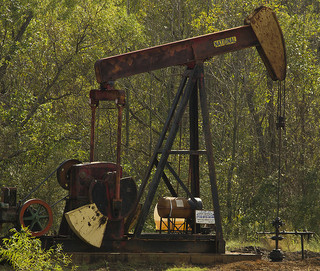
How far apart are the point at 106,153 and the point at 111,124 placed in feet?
5.51

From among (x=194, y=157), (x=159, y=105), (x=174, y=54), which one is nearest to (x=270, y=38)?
(x=174, y=54)

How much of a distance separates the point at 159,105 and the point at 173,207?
47.2 ft

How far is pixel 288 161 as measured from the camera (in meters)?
22.3

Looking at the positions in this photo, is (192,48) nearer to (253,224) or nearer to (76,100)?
(253,224)

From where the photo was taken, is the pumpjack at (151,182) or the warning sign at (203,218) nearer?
the pumpjack at (151,182)

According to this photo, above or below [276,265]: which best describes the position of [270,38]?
above

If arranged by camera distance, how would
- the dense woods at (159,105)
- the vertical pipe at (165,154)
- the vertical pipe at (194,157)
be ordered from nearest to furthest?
the vertical pipe at (165,154) → the vertical pipe at (194,157) → the dense woods at (159,105)

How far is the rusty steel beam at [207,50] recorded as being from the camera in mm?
12609

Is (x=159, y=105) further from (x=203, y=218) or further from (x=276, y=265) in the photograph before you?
(x=276, y=265)

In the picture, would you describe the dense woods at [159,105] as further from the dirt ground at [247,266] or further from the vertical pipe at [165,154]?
the dirt ground at [247,266]

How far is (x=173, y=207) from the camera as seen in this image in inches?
508

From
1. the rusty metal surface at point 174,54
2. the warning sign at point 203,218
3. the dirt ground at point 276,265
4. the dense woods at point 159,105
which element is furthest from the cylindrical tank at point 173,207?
the dense woods at point 159,105

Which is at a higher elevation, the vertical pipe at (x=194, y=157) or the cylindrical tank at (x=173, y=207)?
the vertical pipe at (x=194, y=157)

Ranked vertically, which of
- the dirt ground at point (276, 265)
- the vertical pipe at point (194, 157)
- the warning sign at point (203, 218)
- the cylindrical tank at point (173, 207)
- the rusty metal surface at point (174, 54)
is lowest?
the dirt ground at point (276, 265)
